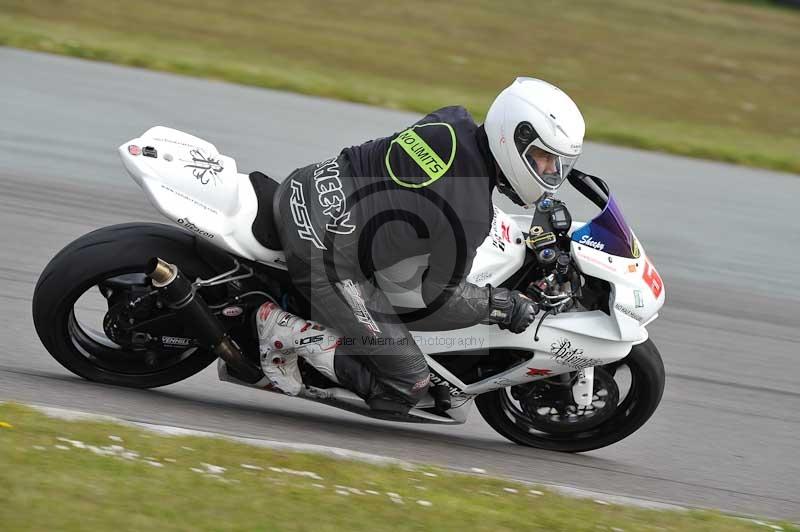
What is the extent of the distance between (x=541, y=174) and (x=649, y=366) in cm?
116

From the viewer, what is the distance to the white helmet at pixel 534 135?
465 cm

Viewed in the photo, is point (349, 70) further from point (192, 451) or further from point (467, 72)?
point (192, 451)

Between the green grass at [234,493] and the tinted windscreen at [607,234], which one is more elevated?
the tinted windscreen at [607,234]

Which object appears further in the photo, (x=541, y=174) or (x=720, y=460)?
(x=720, y=460)

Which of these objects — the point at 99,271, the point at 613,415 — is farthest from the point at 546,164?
the point at 99,271

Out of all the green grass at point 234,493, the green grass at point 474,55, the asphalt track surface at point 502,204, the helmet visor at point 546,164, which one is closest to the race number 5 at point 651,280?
the helmet visor at point 546,164

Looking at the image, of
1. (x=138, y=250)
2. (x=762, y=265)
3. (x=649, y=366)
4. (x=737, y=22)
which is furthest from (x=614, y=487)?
(x=737, y=22)

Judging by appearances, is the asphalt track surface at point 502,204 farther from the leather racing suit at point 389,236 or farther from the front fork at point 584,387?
the leather racing suit at point 389,236

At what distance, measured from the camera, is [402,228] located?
477cm

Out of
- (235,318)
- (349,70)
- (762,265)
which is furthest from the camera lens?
(349,70)

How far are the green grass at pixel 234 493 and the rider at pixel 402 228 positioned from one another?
0.65 metres

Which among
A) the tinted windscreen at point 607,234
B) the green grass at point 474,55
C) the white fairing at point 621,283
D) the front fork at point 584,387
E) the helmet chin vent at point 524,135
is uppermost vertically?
the green grass at point 474,55

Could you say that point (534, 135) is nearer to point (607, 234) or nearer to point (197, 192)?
point (607, 234)

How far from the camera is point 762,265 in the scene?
9.04 metres
